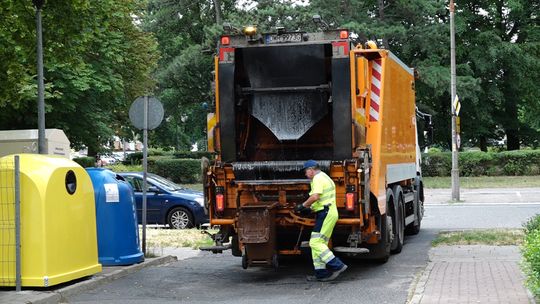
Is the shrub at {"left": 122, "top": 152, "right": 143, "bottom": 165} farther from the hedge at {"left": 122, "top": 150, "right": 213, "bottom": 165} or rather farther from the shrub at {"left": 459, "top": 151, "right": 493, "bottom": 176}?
the shrub at {"left": 459, "top": 151, "right": 493, "bottom": 176}

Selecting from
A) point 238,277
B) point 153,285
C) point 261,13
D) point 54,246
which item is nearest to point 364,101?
point 238,277

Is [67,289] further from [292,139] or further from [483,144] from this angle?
[483,144]

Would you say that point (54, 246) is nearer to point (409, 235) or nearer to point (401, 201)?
point (401, 201)

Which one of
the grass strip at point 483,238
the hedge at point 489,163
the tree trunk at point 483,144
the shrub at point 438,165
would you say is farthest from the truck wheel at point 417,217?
the tree trunk at point 483,144

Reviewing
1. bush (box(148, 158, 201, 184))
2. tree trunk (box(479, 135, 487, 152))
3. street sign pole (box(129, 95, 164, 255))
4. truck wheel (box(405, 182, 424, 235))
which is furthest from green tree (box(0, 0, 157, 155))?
tree trunk (box(479, 135, 487, 152))

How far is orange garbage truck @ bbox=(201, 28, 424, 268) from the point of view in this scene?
1031 cm

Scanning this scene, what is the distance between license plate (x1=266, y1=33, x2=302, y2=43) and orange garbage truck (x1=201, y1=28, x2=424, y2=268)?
14 millimetres

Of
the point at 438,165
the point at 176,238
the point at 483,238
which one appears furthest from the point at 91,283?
the point at 438,165

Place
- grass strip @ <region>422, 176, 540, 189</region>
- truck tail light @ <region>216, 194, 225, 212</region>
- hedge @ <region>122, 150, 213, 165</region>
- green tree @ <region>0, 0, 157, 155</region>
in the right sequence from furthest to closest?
hedge @ <region>122, 150, 213, 165</region>
grass strip @ <region>422, 176, 540, 189</region>
green tree @ <region>0, 0, 157, 155</region>
truck tail light @ <region>216, 194, 225, 212</region>

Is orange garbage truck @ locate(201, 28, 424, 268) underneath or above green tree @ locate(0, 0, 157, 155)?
underneath

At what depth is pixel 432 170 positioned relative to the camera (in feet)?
121

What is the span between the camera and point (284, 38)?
10836 millimetres

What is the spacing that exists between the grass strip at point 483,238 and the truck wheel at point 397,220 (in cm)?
102

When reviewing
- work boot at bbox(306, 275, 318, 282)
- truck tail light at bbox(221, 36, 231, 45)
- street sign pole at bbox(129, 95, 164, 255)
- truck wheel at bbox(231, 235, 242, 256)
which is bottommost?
work boot at bbox(306, 275, 318, 282)
